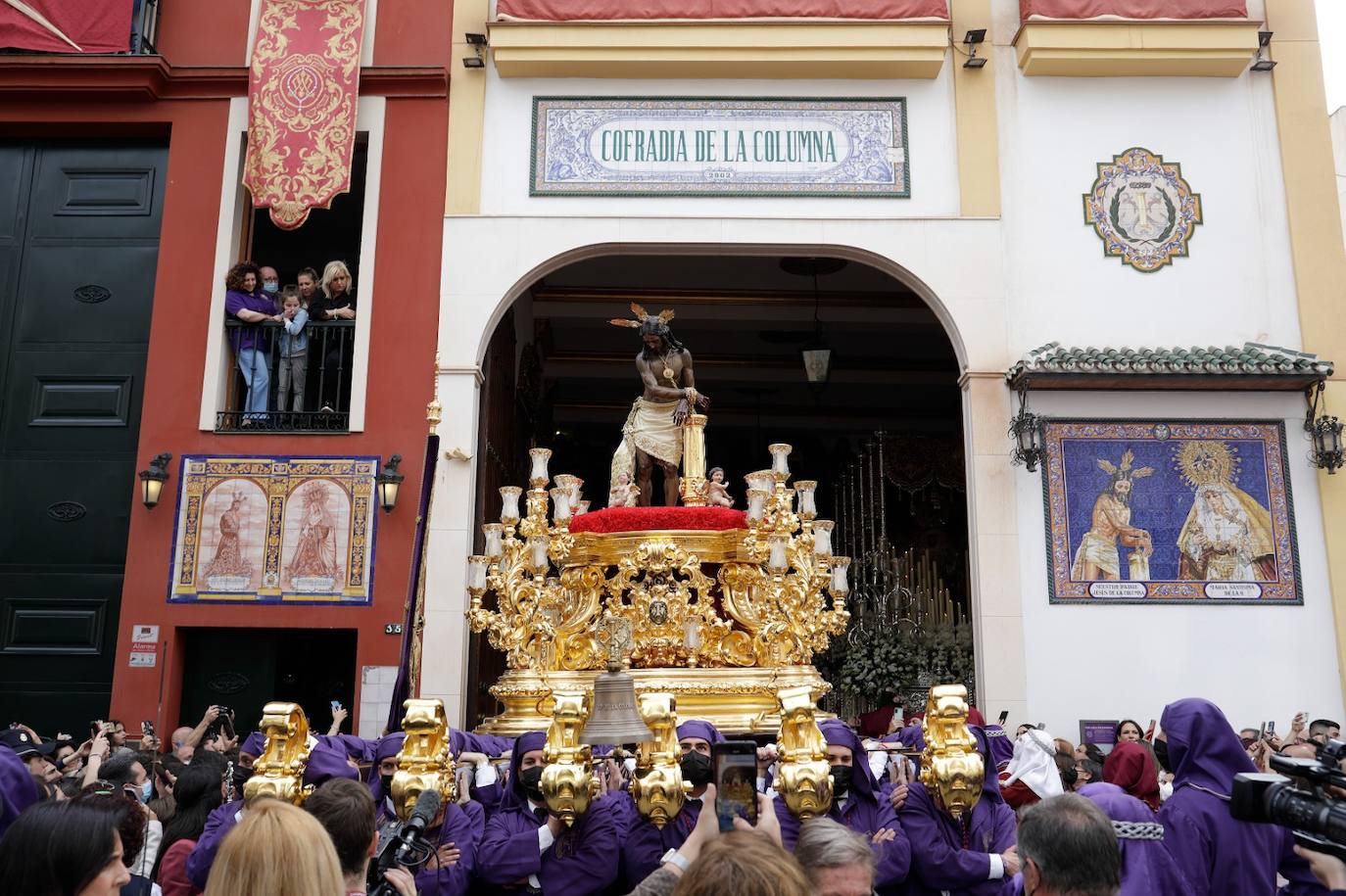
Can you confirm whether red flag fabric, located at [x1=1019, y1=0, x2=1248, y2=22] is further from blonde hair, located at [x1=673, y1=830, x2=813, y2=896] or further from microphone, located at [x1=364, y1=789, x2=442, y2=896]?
blonde hair, located at [x1=673, y1=830, x2=813, y2=896]

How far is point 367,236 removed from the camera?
12.4 metres

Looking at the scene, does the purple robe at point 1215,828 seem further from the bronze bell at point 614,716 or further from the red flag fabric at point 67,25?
the red flag fabric at point 67,25

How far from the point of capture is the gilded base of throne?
8.54 meters

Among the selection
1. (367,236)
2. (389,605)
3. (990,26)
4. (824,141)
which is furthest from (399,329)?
(990,26)

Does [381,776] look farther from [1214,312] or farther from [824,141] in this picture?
[1214,312]

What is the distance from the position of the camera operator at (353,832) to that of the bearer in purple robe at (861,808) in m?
1.65

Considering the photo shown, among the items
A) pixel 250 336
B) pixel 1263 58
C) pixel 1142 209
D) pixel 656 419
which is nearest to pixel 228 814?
pixel 656 419

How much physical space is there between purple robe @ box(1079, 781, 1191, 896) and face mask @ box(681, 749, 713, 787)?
1.43m

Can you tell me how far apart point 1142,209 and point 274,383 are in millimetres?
9820

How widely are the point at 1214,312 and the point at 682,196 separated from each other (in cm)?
589

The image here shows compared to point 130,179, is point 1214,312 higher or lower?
lower

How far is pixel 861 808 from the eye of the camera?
4930mm

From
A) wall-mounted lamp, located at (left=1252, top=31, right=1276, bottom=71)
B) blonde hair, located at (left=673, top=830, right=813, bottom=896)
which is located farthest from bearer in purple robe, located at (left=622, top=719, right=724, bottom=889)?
wall-mounted lamp, located at (left=1252, top=31, right=1276, bottom=71)

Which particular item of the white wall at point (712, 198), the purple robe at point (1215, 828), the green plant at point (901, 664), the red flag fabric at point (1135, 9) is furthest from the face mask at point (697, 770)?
the red flag fabric at point (1135, 9)
